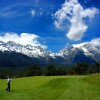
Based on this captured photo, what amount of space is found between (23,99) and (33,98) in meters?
1.70

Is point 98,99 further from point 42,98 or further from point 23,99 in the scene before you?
point 23,99

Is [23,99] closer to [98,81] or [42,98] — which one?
[42,98]

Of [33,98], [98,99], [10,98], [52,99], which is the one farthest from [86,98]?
[10,98]

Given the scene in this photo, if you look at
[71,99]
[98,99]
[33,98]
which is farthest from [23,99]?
[98,99]

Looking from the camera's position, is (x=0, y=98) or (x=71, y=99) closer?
(x=71, y=99)

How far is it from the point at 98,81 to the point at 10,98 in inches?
1147

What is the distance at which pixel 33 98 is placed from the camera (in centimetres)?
4347

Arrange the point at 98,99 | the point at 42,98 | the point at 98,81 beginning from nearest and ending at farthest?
the point at 98,99 < the point at 42,98 < the point at 98,81

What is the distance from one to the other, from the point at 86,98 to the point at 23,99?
375 inches

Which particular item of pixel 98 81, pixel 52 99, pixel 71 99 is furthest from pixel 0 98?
pixel 98 81

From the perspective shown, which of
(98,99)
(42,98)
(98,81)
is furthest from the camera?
(98,81)

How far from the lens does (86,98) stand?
4134cm

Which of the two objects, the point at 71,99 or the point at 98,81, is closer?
the point at 71,99

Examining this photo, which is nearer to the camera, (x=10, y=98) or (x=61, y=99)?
(x=61, y=99)
